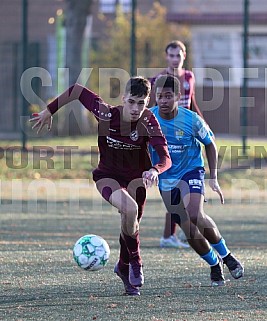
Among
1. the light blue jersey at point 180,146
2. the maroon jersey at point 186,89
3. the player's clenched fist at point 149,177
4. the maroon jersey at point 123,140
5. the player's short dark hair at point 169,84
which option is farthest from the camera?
the maroon jersey at point 186,89

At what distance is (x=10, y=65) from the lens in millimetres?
25453

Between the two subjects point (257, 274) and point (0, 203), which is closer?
point (257, 274)

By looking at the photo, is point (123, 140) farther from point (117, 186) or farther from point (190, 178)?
point (190, 178)

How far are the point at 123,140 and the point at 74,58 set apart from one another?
14.9 metres

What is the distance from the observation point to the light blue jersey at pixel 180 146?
24.3ft

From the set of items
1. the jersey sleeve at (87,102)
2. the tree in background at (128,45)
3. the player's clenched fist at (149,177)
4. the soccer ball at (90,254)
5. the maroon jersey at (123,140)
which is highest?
the tree in background at (128,45)

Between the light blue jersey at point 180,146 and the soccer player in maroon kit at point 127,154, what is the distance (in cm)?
49

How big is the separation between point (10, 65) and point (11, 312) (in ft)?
65.9

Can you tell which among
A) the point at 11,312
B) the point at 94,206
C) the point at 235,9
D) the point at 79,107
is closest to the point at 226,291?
the point at 11,312

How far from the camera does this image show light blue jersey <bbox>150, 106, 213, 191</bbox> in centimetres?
740

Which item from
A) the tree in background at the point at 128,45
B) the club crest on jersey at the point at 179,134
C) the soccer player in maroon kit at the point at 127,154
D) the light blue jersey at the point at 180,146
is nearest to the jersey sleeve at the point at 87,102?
the soccer player in maroon kit at the point at 127,154

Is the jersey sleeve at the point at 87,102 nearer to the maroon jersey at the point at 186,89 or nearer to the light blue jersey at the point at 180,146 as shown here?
the light blue jersey at the point at 180,146

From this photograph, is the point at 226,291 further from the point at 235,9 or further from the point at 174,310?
the point at 235,9

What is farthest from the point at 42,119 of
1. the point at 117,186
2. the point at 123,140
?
the point at 117,186
